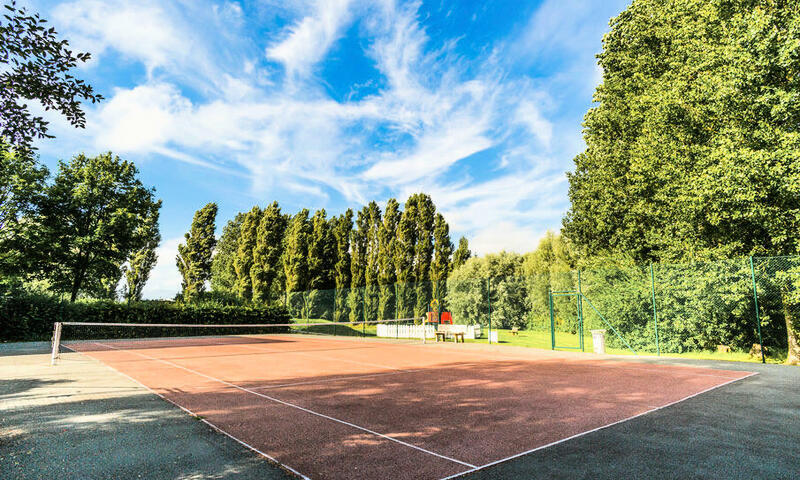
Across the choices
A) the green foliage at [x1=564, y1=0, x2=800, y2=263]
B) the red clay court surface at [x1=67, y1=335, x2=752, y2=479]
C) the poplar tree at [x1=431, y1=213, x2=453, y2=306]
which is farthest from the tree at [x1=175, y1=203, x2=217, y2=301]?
the green foliage at [x1=564, y1=0, x2=800, y2=263]

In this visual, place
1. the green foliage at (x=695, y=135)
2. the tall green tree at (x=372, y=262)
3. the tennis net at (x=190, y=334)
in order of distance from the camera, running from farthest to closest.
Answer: the tall green tree at (x=372, y=262)
the tennis net at (x=190, y=334)
the green foliage at (x=695, y=135)

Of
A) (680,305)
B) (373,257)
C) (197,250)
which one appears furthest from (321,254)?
(680,305)

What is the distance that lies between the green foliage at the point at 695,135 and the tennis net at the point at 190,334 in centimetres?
1230

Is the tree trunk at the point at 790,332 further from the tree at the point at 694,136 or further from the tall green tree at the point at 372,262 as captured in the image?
the tall green tree at the point at 372,262

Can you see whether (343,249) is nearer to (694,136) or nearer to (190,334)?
(190,334)

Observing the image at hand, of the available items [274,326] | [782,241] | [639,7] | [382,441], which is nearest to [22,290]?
[274,326]

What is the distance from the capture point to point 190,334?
26.3 meters

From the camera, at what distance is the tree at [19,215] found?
77.6 feet

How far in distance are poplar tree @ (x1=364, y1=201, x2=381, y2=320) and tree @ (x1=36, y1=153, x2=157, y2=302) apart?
18463mm

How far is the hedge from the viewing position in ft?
64.1

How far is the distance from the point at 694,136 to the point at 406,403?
55.5ft

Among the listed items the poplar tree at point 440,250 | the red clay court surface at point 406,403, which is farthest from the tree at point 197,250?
the red clay court surface at point 406,403

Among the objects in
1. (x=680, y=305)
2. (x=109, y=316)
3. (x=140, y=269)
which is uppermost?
(x=140, y=269)

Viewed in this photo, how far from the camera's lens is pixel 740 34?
13180mm
